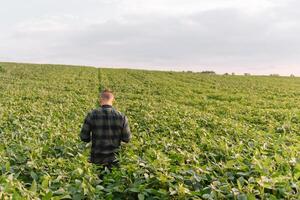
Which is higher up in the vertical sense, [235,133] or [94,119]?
[94,119]

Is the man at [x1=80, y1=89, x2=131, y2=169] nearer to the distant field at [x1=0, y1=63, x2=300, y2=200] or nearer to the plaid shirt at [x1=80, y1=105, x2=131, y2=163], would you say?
the plaid shirt at [x1=80, y1=105, x2=131, y2=163]

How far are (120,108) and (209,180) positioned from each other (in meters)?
13.3

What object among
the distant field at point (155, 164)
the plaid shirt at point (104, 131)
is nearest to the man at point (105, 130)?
the plaid shirt at point (104, 131)

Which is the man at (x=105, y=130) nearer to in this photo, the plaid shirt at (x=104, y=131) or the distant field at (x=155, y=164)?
the plaid shirt at (x=104, y=131)

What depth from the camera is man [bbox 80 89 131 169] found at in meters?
7.96

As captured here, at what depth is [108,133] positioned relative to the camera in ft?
26.3

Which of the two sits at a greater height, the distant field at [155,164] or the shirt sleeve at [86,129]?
the shirt sleeve at [86,129]

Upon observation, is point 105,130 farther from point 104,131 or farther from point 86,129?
point 86,129

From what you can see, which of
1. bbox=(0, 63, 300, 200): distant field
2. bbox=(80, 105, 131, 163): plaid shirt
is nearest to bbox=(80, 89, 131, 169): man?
bbox=(80, 105, 131, 163): plaid shirt

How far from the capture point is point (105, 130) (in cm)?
799

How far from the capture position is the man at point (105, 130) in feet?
26.1

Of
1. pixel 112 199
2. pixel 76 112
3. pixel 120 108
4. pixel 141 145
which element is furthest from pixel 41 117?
pixel 112 199

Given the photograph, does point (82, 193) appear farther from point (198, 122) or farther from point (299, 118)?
point (299, 118)

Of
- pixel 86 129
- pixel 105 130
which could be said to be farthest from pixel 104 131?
pixel 86 129
